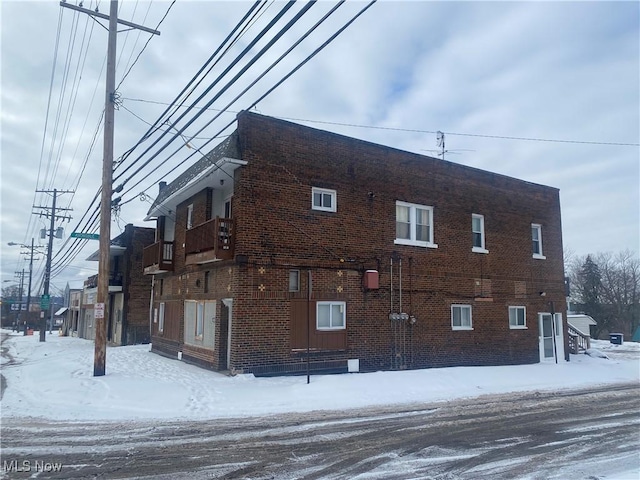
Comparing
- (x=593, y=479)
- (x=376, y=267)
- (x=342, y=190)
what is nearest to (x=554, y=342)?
(x=376, y=267)

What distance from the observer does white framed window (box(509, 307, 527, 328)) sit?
19781 millimetres

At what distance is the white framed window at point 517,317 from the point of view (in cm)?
1978

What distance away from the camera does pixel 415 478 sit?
6.13 meters

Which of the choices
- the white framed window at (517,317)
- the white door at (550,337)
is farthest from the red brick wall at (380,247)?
the white door at (550,337)

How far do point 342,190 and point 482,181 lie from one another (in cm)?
720

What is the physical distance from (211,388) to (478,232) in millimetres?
12456

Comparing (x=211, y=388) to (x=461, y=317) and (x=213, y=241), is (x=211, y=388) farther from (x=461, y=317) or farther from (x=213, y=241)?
(x=461, y=317)

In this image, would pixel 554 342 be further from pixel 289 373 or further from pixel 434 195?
pixel 289 373

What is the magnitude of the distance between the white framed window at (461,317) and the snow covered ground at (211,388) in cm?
172

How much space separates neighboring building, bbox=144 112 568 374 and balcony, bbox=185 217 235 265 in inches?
2.4

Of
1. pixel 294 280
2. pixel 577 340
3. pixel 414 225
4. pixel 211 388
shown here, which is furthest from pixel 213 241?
pixel 577 340

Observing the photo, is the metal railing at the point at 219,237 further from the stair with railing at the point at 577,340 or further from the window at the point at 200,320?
the stair with railing at the point at 577,340

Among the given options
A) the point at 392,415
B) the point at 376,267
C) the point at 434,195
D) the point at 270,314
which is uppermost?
the point at 434,195

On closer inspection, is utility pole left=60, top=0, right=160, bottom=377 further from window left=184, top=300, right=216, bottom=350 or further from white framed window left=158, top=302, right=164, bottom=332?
white framed window left=158, top=302, right=164, bottom=332
